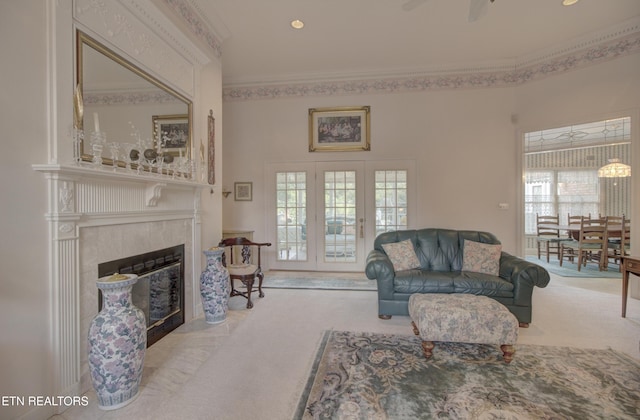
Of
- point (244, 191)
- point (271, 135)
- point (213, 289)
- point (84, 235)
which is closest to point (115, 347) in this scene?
point (84, 235)

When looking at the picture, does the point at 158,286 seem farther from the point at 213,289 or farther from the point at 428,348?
the point at 428,348

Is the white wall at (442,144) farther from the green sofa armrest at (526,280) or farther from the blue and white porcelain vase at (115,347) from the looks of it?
the blue and white porcelain vase at (115,347)

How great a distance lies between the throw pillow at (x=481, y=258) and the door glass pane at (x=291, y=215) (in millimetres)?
2780

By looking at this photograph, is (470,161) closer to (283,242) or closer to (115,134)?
(283,242)

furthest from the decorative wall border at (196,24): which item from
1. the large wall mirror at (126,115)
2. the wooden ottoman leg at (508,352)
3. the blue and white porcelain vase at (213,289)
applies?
the wooden ottoman leg at (508,352)

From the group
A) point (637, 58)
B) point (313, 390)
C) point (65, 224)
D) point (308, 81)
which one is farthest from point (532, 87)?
point (65, 224)

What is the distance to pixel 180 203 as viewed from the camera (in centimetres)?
299

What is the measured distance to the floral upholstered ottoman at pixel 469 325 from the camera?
222 centimetres

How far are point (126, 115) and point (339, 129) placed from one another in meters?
3.54

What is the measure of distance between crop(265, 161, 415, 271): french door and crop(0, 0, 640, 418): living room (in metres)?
0.18

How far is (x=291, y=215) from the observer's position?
17.4 feet

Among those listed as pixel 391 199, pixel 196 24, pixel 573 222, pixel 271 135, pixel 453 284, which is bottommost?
pixel 453 284

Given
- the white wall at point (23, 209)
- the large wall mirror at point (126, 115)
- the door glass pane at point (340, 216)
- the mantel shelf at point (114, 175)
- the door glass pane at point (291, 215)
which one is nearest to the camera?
the white wall at point (23, 209)

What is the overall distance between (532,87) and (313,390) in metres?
5.49
